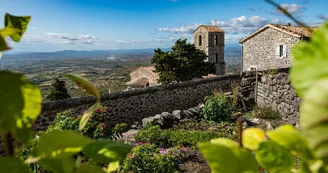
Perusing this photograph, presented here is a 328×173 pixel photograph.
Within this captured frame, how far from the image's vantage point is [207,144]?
0.31m

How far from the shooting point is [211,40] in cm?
3103

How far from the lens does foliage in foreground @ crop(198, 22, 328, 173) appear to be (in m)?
0.21

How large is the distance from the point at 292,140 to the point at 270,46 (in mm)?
20684

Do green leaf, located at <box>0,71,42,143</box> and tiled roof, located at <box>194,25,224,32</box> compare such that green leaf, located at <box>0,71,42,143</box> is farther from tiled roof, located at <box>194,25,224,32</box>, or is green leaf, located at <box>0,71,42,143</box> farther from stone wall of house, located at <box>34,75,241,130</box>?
tiled roof, located at <box>194,25,224,32</box>

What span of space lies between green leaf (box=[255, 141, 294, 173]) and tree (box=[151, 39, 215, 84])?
66.7ft

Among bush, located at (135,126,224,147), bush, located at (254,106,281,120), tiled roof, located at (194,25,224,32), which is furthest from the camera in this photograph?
tiled roof, located at (194,25,224,32)

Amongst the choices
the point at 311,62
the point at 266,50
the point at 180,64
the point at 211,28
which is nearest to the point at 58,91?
the point at 180,64

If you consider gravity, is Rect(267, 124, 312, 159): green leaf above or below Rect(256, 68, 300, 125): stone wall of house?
above

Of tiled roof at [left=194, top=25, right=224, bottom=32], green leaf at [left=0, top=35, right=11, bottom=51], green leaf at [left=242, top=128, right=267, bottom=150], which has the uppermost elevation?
tiled roof at [left=194, top=25, right=224, bottom=32]

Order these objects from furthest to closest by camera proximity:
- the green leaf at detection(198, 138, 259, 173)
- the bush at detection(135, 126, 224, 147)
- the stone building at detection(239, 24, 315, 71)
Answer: the stone building at detection(239, 24, 315, 71) < the bush at detection(135, 126, 224, 147) < the green leaf at detection(198, 138, 259, 173)

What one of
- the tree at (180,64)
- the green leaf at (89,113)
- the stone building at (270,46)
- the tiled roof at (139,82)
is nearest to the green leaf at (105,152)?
the green leaf at (89,113)

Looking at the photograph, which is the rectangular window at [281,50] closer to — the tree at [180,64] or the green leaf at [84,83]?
the tree at [180,64]

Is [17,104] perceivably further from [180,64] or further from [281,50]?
[180,64]

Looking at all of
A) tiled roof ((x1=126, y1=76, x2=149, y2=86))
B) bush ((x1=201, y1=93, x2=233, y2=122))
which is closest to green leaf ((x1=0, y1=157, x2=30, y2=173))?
bush ((x1=201, y1=93, x2=233, y2=122))
